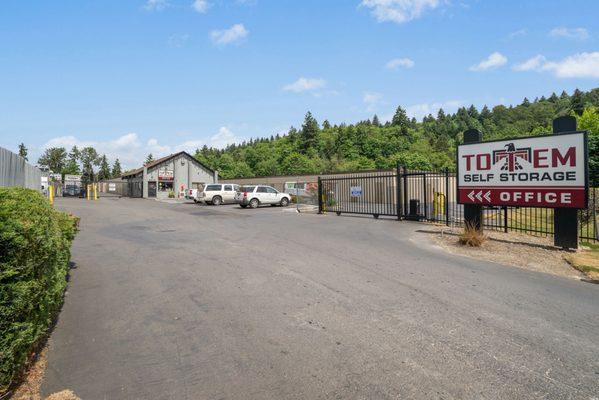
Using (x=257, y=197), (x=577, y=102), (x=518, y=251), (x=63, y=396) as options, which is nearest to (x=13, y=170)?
(x=63, y=396)

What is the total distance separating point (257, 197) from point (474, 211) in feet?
57.5

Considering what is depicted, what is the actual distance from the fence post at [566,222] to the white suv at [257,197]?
1975cm

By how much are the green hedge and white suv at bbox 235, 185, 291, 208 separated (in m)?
22.7

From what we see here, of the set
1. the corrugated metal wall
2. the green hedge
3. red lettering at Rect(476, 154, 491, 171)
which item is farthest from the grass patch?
the corrugated metal wall

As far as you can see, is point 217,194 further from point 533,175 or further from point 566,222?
point 566,222

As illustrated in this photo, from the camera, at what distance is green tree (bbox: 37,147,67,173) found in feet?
327

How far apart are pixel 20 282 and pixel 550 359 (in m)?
4.98

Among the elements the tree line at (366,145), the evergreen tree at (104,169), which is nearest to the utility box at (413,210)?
the tree line at (366,145)

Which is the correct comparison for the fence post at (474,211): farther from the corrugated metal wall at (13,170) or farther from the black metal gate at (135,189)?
the black metal gate at (135,189)

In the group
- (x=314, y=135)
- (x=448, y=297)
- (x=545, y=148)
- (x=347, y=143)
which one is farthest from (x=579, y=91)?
(x=448, y=297)

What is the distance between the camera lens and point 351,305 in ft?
17.1

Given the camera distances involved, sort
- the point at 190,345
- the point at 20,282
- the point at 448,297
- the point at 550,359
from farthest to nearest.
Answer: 1. the point at 448,297
2. the point at 190,345
3. the point at 550,359
4. the point at 20,282

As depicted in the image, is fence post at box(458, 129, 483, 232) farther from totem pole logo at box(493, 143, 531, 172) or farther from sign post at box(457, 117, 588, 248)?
totem pole logo at box(493, 143, 531, 172)

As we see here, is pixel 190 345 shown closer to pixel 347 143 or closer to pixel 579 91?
pixel 347 143
